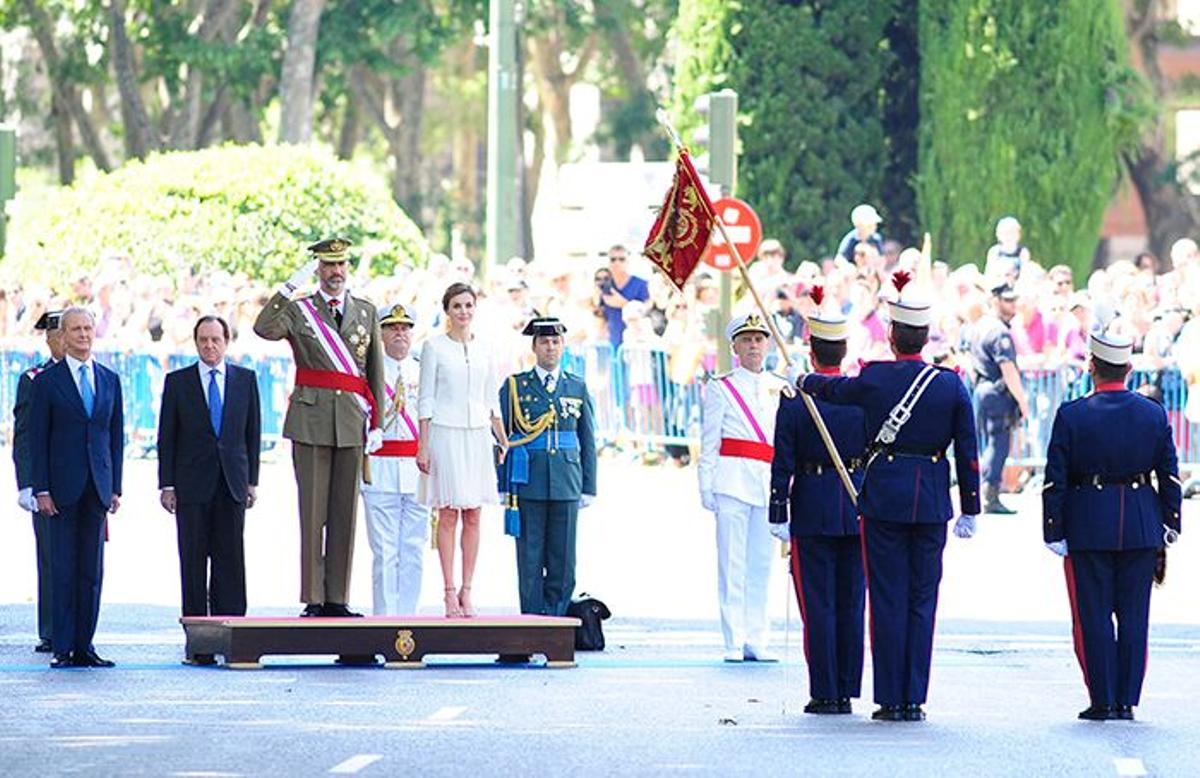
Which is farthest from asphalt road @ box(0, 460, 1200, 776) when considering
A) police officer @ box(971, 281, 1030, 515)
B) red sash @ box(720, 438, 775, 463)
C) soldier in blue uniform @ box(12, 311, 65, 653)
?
police officer @ box(971, 281, 1030, 515)

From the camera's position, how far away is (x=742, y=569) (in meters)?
19.2

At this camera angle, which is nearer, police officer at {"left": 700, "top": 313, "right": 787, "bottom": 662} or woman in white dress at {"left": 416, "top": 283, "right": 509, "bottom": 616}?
police officer at {"left": 700, "top": 313, "right": 787, "bottom": 662}

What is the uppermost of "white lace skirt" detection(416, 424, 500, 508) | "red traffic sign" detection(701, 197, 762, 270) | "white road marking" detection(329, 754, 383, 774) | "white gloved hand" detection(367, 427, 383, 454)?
"red traffic sign" detection(701, 197, 762, 270)

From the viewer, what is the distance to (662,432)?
3291 centimetres

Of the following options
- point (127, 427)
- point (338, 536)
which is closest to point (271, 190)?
point (127, 427)

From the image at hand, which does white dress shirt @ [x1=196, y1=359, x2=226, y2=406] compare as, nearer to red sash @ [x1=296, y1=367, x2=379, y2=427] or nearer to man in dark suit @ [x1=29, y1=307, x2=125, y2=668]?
red sash @ [x1=296, y1=367, x2=379, y2=427]

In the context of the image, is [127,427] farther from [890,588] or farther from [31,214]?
[890,588]

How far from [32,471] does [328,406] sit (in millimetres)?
1670

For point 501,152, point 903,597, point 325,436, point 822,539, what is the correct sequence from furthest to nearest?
point 501,152 < point 325,436 < point 822,539 < point 903,597

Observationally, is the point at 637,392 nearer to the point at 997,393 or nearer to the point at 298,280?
the point at 997,393

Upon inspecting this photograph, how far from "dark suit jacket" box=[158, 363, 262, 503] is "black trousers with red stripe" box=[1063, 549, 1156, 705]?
4879 millimetres

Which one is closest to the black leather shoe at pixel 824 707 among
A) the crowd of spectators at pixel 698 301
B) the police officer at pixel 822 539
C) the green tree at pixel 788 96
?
the police officer at pixel 822 539

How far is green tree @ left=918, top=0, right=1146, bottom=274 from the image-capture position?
44.8 metres

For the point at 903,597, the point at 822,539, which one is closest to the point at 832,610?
the point at 822,539
